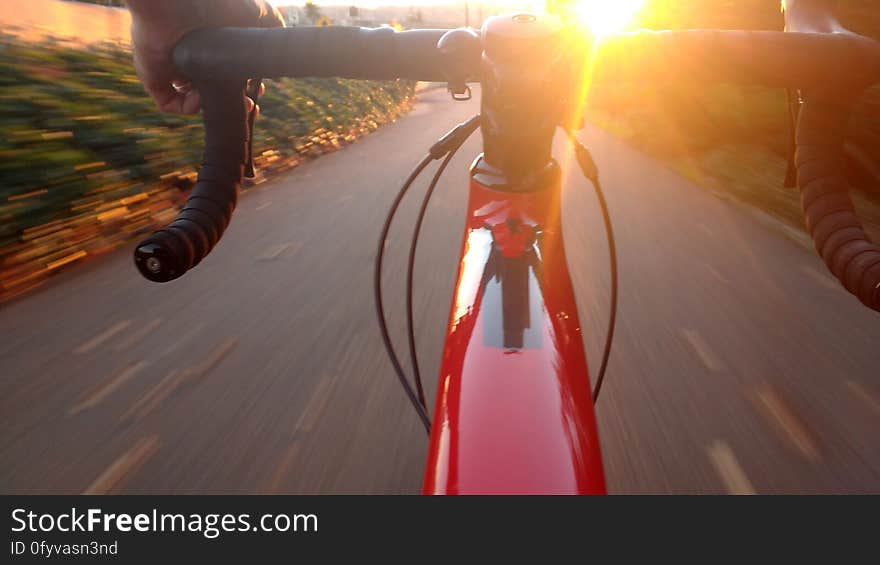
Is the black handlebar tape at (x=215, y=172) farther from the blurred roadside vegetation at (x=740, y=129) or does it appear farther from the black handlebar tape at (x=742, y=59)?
the blurred roadside vegetation at (x=740, y=129)

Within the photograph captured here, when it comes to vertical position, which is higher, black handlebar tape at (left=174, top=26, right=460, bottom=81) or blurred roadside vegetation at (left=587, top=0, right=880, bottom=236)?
black handlebar tape at (left=174, top=26, right=460, bottom=81)

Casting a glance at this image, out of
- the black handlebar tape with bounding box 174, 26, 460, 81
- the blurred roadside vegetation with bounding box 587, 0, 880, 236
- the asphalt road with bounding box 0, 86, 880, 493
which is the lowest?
the asphalt road with bounding box 0, 86, 880, 493

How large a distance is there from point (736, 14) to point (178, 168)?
7.31m

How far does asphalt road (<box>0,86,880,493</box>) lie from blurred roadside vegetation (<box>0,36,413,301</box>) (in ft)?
1.12

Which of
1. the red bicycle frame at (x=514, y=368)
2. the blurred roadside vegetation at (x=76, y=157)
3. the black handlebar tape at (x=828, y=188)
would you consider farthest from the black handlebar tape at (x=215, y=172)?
the blurred roadside vegetation at (x=76, y=157)

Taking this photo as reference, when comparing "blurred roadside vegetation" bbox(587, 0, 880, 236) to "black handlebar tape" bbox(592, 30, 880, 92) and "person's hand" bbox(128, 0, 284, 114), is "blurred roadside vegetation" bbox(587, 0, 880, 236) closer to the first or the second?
"black handlebar tape" bbox(592, 30, 880, 92)

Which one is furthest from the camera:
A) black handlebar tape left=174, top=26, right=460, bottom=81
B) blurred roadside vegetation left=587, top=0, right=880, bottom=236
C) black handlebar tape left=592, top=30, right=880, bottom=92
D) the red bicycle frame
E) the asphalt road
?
blurred roadside vegetation left=587, top=0, right=880, bottom=236

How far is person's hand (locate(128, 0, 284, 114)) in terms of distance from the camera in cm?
125

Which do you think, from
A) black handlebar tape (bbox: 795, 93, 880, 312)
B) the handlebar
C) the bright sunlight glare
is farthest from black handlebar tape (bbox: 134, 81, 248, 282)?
black handlebar tape (bbox: 795, 93, 880, 312)

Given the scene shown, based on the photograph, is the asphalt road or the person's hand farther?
the asphalt road

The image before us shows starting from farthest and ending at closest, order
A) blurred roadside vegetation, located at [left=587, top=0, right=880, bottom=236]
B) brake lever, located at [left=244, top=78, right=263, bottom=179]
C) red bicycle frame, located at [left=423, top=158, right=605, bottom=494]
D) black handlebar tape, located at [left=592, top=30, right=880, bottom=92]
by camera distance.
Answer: blurred roadside vegetation, located at [left=587, top=0, right=880, bottom=236], brake lever, located at [left=244, top=78, right=263, bottom=179], black handlebar tape, located at [left=592, top=30, right=880, bottom=92], red bicycle frame, located at [left=423, top=158, right=605, bottom=494]

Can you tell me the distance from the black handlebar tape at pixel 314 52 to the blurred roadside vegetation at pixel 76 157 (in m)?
3.72

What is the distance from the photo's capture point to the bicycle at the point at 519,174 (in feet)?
3.11
